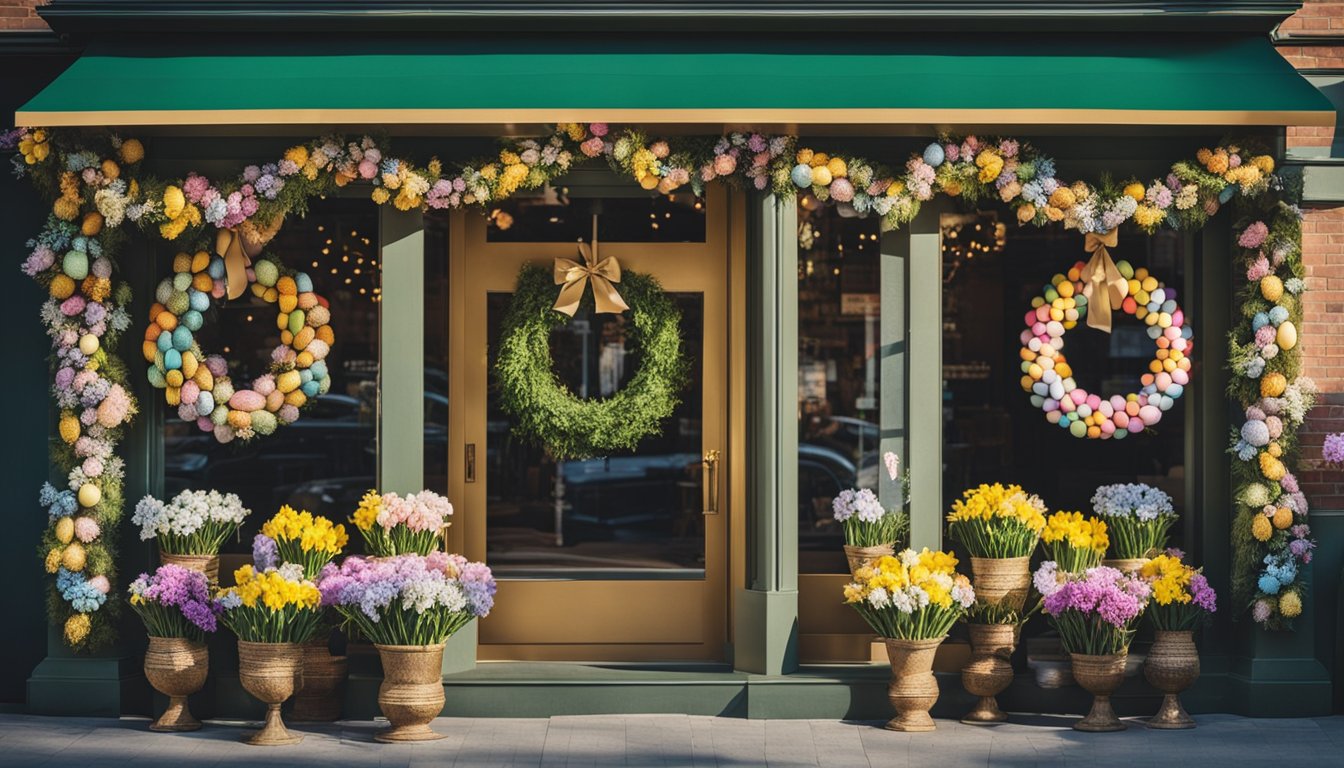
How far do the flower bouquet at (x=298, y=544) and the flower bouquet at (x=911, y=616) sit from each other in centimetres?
305

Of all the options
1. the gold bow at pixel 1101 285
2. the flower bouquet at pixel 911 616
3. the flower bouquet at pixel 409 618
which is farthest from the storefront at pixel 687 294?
the flower bouquet at pixel 409 618

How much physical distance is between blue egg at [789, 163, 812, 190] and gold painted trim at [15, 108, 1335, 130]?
0.47 m

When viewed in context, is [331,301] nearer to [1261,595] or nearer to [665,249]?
[665,249]

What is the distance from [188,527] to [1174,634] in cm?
576

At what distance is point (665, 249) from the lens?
9.89m

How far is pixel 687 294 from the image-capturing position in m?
9.92

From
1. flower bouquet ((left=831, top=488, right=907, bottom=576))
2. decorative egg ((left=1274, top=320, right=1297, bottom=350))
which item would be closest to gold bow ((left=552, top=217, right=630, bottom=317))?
flower bouquet ((left=831, top=488, right=907, bottom=576))

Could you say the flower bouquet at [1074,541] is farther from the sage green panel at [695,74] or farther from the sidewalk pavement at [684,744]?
the sage green panel at [695,74]

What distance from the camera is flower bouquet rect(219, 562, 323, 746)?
8500 millimetres

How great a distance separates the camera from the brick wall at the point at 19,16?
9.48m

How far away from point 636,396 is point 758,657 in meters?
1.78

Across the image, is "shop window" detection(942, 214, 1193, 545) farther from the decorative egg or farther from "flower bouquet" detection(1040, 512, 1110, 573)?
the decorative egg

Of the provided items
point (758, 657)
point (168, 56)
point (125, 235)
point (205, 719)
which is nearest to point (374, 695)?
point (205, 719)

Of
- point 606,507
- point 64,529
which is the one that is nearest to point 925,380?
point 606,507
